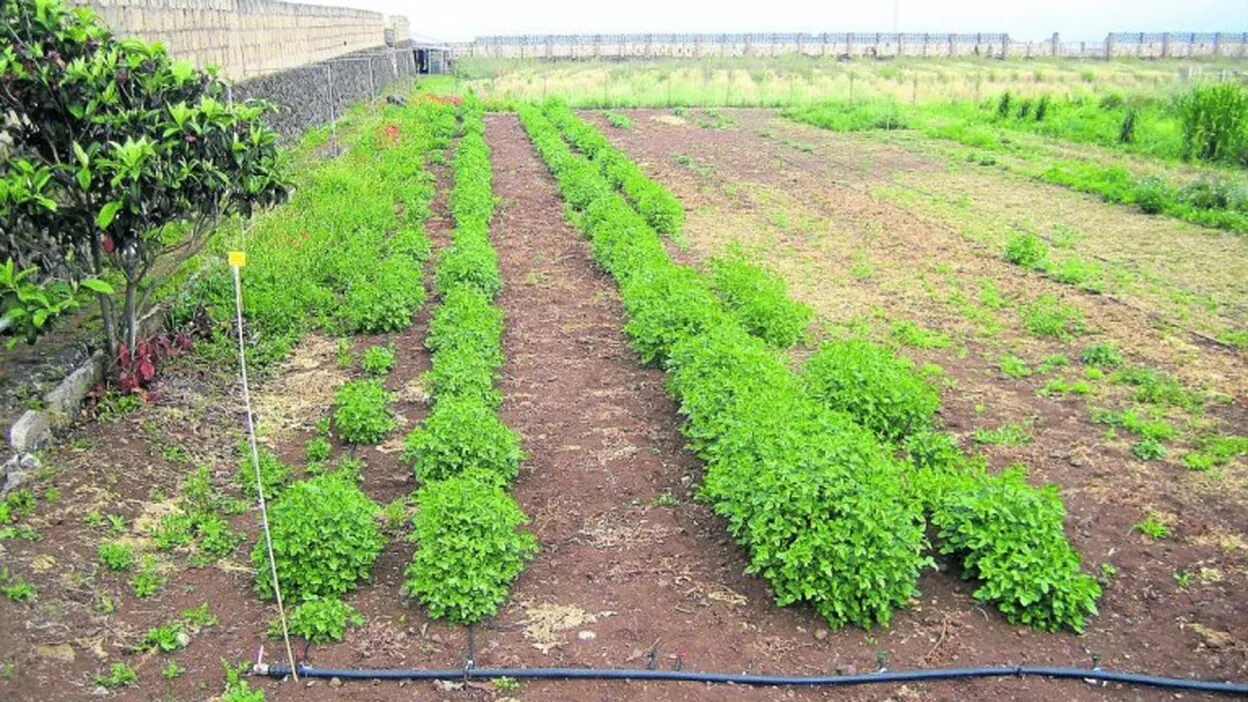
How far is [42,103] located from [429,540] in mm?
4086

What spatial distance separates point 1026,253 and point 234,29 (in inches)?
517

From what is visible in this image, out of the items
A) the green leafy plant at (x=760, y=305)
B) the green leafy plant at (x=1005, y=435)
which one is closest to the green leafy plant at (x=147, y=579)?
the green leafy plant at (x=760, y=305)

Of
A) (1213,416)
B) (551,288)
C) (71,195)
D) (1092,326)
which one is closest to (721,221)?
(551,288)

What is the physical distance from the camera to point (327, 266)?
412 inches

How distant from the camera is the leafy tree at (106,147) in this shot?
245 inches

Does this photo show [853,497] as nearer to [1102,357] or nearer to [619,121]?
[1102,357]

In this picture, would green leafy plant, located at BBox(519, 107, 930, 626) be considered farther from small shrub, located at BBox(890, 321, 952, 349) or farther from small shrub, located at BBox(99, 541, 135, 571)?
small shrub, located at BBox(99, 541, 135, 571)

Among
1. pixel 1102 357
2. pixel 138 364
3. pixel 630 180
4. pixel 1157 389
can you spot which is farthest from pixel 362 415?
pixel 630 180

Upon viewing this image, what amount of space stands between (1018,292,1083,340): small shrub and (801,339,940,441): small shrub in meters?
2.81

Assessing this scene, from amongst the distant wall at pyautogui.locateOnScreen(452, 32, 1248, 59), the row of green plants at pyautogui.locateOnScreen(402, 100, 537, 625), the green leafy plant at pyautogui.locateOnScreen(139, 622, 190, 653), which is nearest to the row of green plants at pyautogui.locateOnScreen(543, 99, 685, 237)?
the row of green plants at pyautogui.locateOnScreen(402, 100, 537, 625)

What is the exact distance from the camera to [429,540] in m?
4.98

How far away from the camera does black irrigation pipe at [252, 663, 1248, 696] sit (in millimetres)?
4500

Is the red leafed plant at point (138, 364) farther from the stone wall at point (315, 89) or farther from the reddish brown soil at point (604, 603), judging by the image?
the stone wall at point (315, 89)

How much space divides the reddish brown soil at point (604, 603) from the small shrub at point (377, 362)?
1105 millimetres
